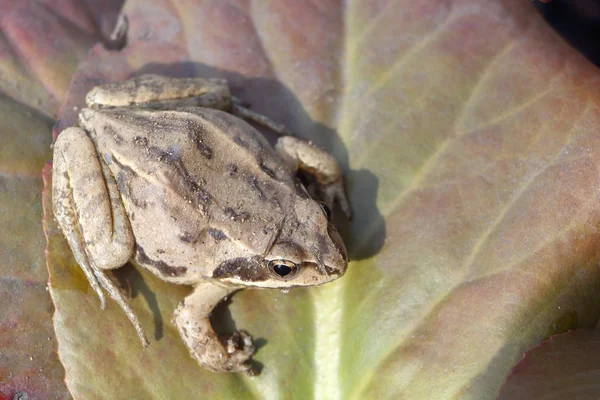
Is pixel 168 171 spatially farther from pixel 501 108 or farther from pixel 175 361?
pixel 501 108

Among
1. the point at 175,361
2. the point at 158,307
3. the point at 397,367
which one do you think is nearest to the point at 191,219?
the point at 158,307

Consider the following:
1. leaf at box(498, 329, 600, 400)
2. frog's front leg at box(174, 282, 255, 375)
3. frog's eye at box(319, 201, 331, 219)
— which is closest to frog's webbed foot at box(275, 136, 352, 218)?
frog's eye at box(319, 201, 331, 219)

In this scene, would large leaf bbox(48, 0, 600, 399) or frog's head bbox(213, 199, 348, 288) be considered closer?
large leaf bbox(48, 0, 600, 399)

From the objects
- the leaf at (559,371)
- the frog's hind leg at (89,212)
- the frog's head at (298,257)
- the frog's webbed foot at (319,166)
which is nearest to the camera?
the leaf at (559,371)

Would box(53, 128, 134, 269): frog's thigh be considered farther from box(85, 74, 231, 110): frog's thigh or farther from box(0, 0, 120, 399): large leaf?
box(85, 74, 231, 110): frog's thigh

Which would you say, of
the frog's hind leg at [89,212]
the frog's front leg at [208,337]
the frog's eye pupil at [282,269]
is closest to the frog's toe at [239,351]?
the frog's front leg at [208,337]

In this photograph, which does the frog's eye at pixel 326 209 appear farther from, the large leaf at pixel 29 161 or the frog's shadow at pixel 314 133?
the large leaf at pixel 29 161
